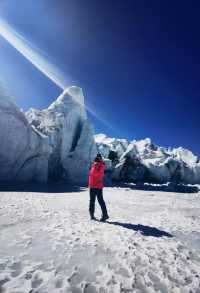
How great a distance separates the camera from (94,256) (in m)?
4.85

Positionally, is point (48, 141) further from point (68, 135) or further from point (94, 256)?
point (94, 256)

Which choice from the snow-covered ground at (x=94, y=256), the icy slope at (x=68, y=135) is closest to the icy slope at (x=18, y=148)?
the icy slope at (x=68, y=135)

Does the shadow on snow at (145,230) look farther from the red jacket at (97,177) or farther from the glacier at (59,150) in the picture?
the glacier at (59,150)

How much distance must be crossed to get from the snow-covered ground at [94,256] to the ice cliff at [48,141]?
15.9 m

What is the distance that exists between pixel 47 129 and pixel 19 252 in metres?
27.2

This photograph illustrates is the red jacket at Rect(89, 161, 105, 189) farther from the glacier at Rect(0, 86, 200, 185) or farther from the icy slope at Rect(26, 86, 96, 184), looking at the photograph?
the icy slope at Rect(26, 86, 96, 184)

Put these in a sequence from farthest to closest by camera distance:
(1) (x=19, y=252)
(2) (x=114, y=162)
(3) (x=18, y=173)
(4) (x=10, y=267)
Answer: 1. (2) (x=114, y=162)
2. (3) (x=18, y=173)
3. (1) (x=19, y=252)
4. (4) (x=10, y=267)

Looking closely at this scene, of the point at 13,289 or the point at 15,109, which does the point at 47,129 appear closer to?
the point at 15,109

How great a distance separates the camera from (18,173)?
75.5 ft

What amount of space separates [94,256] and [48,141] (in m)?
23.7

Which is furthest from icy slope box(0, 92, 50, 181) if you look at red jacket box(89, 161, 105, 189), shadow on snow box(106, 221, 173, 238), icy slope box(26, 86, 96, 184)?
shadow on snow box(106, 221, 173, 238)

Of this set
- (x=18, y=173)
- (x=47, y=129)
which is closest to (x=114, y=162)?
(x=47, y=129)

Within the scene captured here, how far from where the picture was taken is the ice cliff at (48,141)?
22.2 meters

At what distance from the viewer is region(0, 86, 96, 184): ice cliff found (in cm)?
2216
